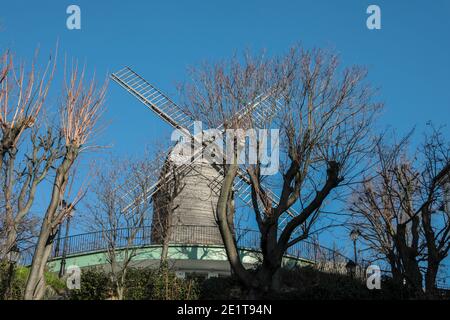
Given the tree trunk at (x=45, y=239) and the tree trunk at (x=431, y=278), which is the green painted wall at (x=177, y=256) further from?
the tree trunk at (x=45, y=239)

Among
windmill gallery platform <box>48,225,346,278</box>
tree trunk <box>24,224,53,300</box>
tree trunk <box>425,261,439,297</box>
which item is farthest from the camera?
windmill gallery platform <box>48,225,346,278</box>

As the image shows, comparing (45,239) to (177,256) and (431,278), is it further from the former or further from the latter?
(177,256)

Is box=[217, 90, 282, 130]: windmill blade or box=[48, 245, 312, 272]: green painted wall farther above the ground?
box=[217, 90, 282, 130]: windmill blade

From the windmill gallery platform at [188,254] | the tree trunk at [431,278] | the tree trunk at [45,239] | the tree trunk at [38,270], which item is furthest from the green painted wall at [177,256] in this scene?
the tree trunk at [38,270]

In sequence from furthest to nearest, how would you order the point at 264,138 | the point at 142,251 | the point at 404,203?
1. the point at 142,251
2. the point at 404,203
3. the point at 264,138

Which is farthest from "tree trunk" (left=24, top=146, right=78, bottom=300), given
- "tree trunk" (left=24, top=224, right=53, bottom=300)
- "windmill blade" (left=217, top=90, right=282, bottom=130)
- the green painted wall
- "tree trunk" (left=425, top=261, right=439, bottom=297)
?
the green painted wall

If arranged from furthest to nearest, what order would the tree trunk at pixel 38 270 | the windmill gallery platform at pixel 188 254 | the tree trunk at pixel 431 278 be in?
the windmill gallery platform at pixel 188 254
the tree trunk at pixel 431 278
the tree trunk at pixel 38 270

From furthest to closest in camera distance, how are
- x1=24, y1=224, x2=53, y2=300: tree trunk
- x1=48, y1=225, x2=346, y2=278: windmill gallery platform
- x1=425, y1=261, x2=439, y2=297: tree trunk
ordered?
x1=48, y1=225, x2=346, y2=278: windmill gallery platform < x1=425, y1=261, x2=439, y2=297: tree trunk < x1=24, y1=224, x2=53, y2=300: tree trunk

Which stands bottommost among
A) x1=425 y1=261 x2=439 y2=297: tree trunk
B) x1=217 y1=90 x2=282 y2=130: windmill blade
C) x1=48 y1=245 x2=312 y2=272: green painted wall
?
x1=425 y1=261 x2=439 y2=297: tree trunk

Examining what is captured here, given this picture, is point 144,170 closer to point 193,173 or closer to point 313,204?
point 193,173

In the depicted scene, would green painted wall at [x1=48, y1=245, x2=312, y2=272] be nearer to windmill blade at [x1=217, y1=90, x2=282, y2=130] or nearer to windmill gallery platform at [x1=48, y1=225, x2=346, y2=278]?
windmill gallery platform at [x1=48, y1=225, x2=346, y2=278]
